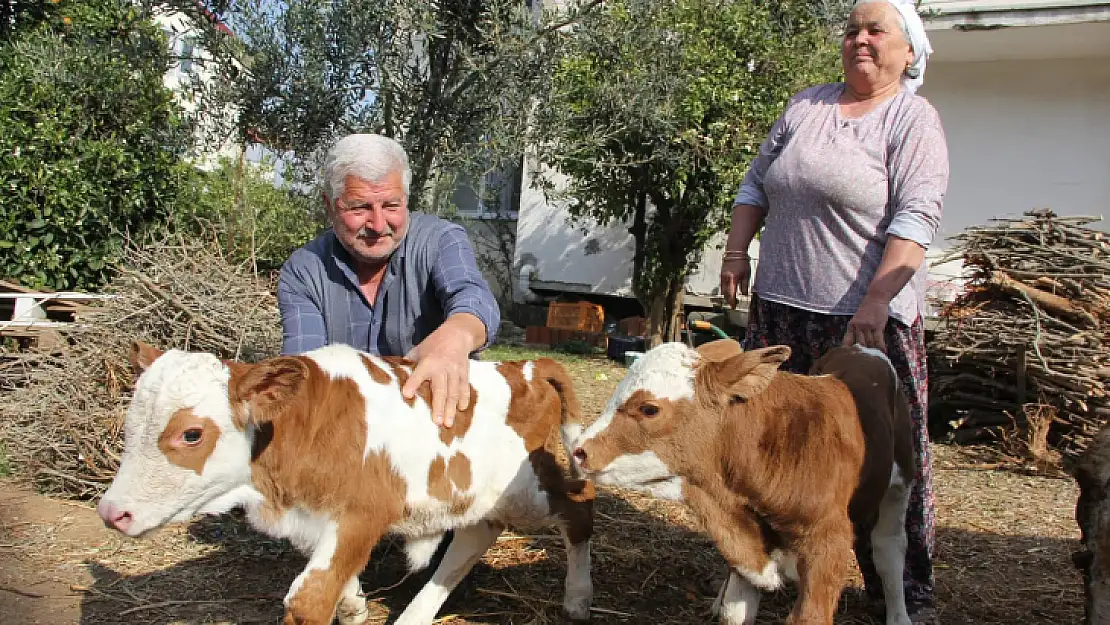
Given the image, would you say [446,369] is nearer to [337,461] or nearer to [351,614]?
[337,461]

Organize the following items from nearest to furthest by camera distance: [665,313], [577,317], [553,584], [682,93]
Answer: [553,584] < [682,93] < [665,313] < [577,317]

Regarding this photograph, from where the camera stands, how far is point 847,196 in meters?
3.24

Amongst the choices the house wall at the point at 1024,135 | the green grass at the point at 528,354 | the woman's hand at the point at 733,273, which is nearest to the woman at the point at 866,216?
the woman's hand at the point at 733,273

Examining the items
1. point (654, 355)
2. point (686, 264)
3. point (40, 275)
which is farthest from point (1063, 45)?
point (40, 275)

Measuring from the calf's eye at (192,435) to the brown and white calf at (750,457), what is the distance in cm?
113

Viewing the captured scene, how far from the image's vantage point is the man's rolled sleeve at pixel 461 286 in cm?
335

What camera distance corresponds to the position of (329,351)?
2945mm

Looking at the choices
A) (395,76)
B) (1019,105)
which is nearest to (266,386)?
(395,76)

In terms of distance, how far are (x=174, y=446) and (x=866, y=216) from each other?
100 inches

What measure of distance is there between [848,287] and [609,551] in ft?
6.10

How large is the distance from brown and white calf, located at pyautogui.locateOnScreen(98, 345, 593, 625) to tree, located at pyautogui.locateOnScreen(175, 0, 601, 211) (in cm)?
425

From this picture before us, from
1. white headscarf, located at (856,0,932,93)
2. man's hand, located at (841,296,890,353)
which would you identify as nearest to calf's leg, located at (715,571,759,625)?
man's hand, located at (841,296,890,353)

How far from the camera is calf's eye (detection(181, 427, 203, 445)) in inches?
96.2

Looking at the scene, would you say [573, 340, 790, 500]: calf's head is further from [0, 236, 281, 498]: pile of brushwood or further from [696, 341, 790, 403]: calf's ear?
[0, 236, 281, 498]: pile of brushwood
